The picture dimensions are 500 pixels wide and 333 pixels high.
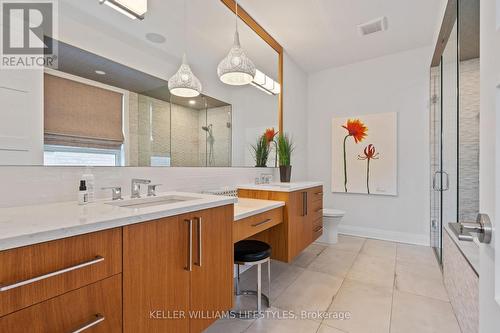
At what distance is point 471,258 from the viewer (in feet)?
4.73

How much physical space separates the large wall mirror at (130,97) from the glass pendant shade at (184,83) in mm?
41

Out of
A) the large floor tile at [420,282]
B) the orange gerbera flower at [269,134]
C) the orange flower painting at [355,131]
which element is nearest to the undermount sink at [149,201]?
the orange gerbera flower at [269,134]

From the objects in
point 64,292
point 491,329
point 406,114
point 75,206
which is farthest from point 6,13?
point 406,114

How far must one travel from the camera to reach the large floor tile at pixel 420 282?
6.68ft

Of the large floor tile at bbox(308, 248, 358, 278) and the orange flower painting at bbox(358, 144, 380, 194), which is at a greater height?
the orange flower painting at bbox(358, 144, 380, 194)

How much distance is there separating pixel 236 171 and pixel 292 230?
0.80 metres

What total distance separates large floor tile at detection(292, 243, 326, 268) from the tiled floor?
0.04 ft

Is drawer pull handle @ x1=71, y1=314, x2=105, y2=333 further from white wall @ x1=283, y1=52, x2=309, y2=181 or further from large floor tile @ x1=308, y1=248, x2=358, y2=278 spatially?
white wall @ x1=283, y1=52, x2=309, y2=181

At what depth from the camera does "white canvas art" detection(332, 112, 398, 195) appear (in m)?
3.44

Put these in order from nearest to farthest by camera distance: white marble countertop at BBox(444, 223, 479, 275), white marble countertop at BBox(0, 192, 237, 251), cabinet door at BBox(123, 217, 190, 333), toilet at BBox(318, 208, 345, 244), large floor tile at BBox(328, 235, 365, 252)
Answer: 1. white marble countertop at BBox(0, 192, 237, 251)
2. cabinet door at BBox(123, 217, 190, 333)
3. white marble countertop at BBox(444, 223, 479, 275)
4. large floor tile at BBox(328, 235, 365, 252)
5. toilet at BBox(318, 208, 345, 244)

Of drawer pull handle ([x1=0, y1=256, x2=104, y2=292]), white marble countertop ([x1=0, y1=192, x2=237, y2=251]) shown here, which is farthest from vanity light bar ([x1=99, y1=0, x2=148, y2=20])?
drawer pull handle ([x1=0, y1=256, x2=104, y2=292])

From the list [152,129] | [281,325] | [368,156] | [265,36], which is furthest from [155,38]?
[368,156]

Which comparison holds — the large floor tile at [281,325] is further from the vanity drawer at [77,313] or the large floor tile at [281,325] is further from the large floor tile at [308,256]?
the vanity drawer at [77,313]

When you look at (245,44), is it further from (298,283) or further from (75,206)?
(298,283)
